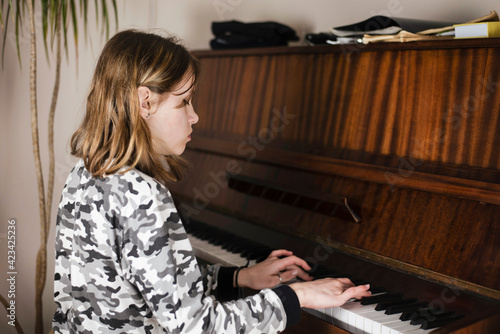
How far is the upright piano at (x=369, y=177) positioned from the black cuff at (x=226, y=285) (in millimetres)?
174

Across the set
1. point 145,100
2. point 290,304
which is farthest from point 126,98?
point 290,304

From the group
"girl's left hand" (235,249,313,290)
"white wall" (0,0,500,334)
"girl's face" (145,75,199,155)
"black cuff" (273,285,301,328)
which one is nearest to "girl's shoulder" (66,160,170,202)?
"girl's face" (145,75,199,155)

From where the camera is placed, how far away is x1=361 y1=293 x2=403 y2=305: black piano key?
1.39 meters

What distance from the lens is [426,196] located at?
150 cm

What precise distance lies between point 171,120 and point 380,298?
0.72 meters

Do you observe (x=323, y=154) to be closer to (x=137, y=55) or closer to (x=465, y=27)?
(x=465, y=27)

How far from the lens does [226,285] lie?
1.58 metres

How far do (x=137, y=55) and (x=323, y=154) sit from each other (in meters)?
0.78

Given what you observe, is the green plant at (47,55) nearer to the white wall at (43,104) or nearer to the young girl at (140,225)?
the white wall at (43,104)

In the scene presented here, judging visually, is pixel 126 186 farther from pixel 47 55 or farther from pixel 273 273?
pixel 47 55

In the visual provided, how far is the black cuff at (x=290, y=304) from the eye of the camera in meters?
1.23

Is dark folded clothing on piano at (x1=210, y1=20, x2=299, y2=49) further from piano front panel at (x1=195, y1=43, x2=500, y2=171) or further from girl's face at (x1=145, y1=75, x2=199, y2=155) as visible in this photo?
girl's face at (x1=145, y1=75, x2=199, y2=155)

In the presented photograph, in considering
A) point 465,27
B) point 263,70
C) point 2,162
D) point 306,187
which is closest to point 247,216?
point 306,187

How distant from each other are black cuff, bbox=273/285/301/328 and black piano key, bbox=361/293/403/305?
24 cm
